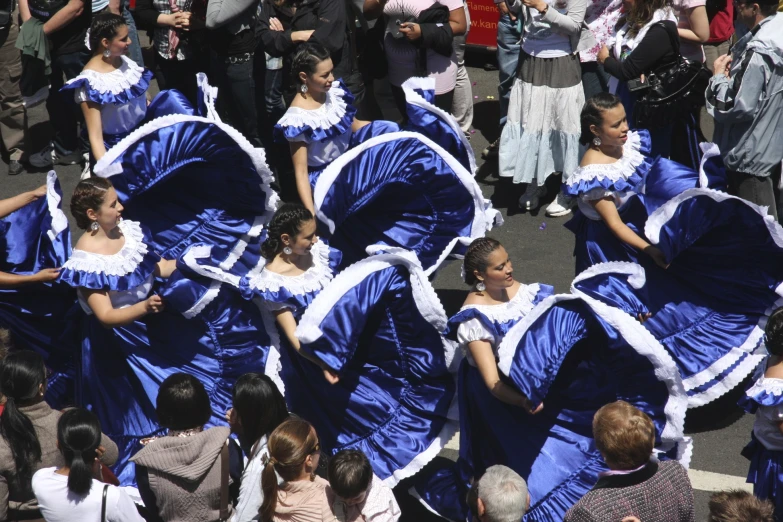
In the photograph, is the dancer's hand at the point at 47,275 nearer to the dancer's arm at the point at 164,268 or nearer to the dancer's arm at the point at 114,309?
the dancer's arm at the point at 114,309

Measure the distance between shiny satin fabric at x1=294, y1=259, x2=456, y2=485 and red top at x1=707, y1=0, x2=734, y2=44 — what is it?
5.23m

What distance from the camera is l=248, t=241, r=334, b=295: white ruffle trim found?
470 cm

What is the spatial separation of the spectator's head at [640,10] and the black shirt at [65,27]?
4264mm

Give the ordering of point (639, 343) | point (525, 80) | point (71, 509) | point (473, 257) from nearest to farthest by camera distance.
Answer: point (71, 509) → point (639, 343) → point (473, 257) → point (525, 80)

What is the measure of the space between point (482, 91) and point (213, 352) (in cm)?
543

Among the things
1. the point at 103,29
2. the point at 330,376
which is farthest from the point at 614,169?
the point at 103,29

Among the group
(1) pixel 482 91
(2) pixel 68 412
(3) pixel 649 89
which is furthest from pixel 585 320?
(1) pixel 482 91

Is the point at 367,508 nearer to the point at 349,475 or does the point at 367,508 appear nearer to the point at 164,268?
the point at 349,475

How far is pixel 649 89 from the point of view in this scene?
21.2 feet

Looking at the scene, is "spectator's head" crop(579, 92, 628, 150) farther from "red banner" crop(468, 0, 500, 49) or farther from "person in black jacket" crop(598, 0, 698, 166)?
"red banner" crop(468, 0, 500, 49)

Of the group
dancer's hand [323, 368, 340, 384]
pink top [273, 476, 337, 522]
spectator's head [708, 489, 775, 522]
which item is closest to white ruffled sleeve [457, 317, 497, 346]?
dancer's hand [323, 368, 340, 384]

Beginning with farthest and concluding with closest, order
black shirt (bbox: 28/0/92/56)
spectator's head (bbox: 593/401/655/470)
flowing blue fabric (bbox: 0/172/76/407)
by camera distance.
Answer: black shirt (bbox: 28/0/92/56) → flowing blue fabric (bbox: 0/172/76/407) → spectator's head (bbox: 593/401/655/470)

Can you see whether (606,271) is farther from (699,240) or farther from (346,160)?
(346,160)

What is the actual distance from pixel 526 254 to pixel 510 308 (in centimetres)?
263
